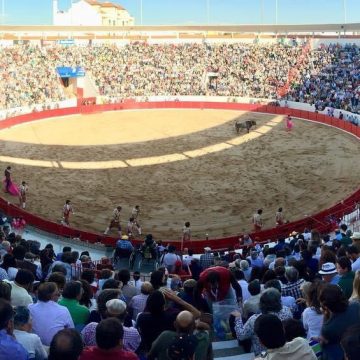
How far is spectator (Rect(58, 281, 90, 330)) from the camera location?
5938 mm

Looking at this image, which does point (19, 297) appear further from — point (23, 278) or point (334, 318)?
point (334, 318)

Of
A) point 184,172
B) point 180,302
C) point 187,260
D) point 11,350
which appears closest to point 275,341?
point 180,302

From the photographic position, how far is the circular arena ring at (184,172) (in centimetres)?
1952

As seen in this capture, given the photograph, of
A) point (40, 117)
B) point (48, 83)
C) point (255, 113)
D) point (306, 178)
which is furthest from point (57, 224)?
point (48, 83)

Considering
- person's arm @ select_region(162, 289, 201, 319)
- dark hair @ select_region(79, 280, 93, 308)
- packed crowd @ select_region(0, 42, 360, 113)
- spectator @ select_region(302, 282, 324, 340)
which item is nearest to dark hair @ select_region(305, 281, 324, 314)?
spectator @ select_region(302, 282, 324, 340)

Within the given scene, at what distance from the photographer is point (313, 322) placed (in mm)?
5457

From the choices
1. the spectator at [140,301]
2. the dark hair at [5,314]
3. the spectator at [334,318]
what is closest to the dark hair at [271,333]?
the spectator at [334,318]

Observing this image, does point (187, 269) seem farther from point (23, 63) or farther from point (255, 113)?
point (23, 63)

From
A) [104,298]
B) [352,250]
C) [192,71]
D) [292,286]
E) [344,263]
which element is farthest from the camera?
→ [192,71]

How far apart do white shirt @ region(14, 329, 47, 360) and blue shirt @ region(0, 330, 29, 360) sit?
32 cm

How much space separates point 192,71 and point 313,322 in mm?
49362

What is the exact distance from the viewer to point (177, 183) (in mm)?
23734

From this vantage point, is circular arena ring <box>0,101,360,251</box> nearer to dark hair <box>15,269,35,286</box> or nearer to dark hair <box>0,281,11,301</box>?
dark hair <box>15,269,35,286</box>

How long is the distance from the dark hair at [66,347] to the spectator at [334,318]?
190 centimetres
